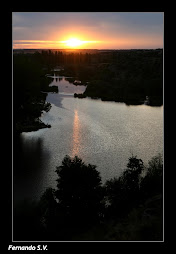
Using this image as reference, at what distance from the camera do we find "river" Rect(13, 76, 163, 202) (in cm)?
1184

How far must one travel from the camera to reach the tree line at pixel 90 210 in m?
5.89

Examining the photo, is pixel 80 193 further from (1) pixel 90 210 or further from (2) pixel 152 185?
(2) pixel 152 185

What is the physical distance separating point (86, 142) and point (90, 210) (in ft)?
27.7

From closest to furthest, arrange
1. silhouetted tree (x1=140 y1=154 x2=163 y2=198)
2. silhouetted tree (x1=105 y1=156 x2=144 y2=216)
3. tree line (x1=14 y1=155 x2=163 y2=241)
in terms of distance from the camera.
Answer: tree line (x1=14 y1=155 x2=163 y2=241), silhouetted tree (x1=105 y1=156 x2=144 y2=216), silhouetted tree (x1=140 y1=154 x2=163 y2=198)

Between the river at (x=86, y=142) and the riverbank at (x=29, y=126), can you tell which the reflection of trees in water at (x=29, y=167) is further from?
the riverbank at (x=29, y=126)

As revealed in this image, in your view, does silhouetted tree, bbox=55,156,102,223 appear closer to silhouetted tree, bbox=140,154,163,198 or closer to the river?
silhouetted tree, bbox=140,154,163,198

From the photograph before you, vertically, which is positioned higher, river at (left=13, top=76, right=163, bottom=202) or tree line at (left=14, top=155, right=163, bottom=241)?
river at (left=13, top=76, right=163, bottom=202)

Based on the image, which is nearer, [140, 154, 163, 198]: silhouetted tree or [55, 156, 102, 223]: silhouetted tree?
[55, 156, 102, 223]: silhouetted tree

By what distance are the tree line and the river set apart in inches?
83.0

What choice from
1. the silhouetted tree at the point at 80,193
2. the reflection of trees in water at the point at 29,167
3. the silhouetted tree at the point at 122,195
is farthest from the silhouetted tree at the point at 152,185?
the reflection of trees in water at the point at 29,167

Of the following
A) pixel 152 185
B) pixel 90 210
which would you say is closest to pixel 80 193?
pixel 90 210

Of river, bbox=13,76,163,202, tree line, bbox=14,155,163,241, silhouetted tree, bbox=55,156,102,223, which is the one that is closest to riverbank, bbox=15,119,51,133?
river, bbox=13,76,163,202

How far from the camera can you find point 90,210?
756 cm

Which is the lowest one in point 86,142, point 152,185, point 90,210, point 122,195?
point 90,210
